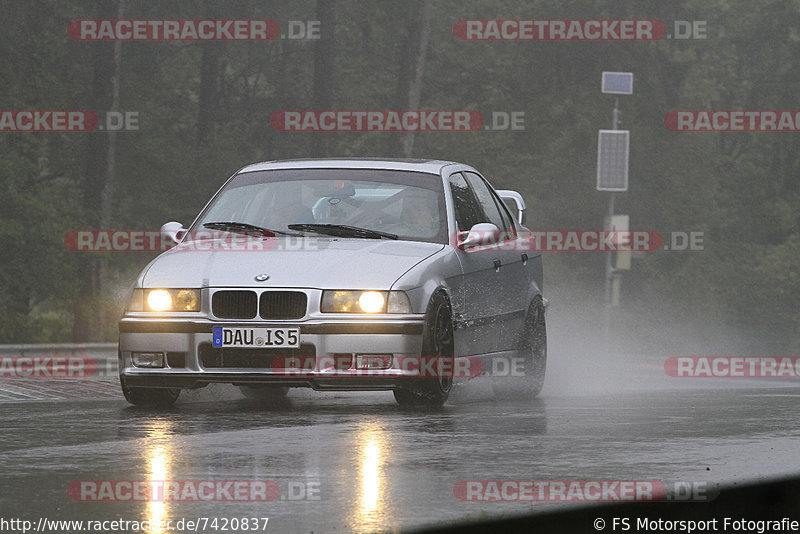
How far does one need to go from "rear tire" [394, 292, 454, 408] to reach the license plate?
2.71 ft

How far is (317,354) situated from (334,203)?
5.67 ft

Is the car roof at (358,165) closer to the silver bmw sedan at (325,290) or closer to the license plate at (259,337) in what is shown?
the silver bmw sedan at (325,290)

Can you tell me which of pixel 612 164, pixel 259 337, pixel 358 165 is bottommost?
pixel 259 337

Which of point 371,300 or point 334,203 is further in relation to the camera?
point 334,203

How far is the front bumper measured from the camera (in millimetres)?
10320

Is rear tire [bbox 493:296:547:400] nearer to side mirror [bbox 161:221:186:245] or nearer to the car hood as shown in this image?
the car hood

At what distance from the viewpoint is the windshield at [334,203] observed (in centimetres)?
1154

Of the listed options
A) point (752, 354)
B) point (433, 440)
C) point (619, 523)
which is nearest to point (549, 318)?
point (752, 354)

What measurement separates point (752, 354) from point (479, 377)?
36284 mm

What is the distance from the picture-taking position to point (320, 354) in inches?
406

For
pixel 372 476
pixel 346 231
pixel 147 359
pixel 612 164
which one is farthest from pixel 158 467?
pixel 612 164

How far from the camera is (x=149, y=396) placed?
435 inches

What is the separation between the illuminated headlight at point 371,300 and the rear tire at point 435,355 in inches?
8.9

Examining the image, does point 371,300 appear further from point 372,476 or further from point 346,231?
point 372,476
